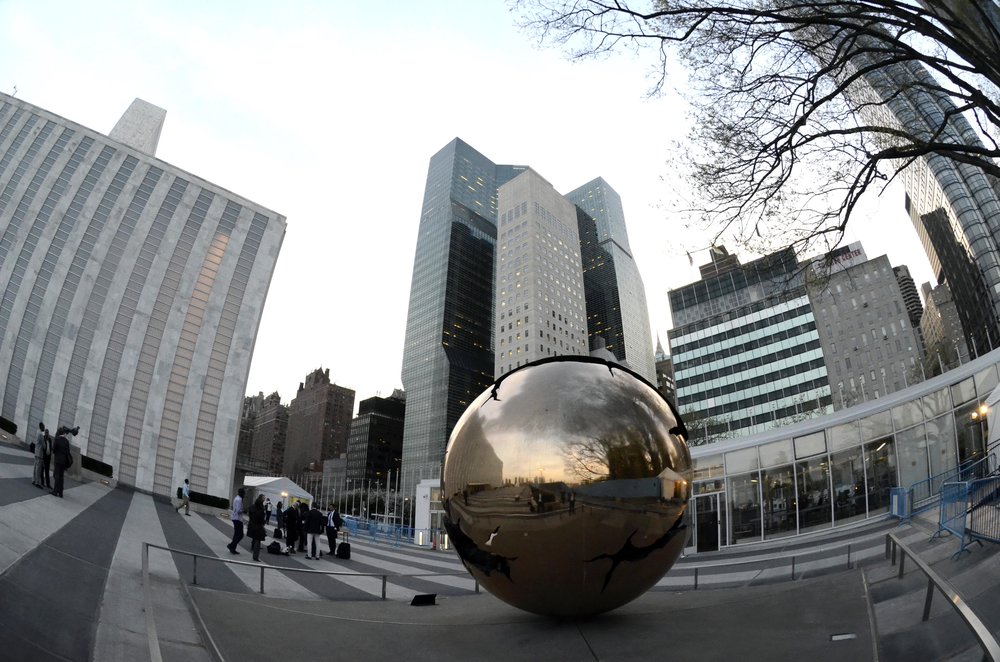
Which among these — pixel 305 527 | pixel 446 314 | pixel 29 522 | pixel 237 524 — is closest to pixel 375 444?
pixel 446 314

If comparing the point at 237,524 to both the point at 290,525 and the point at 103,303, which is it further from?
the point at 103,303

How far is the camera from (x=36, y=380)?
155ft

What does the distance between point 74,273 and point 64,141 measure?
17816 millimetres

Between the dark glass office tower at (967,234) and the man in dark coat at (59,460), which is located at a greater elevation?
the dark glass office tower at (967,234)

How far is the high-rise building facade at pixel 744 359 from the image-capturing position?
94.4 metres

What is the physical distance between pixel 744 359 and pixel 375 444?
115 m

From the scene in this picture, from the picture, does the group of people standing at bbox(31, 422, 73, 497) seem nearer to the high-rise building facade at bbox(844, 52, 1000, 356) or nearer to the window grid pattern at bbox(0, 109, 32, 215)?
the window grid pattern at bbox(0, 109, 32, 215)

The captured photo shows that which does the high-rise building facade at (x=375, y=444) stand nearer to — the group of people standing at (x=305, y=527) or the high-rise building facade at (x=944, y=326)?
the high-rise building facade at (x=944, y=326)

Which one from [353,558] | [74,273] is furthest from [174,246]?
[353,558]

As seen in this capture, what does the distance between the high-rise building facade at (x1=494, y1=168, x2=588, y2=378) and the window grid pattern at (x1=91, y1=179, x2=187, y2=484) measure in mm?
74521

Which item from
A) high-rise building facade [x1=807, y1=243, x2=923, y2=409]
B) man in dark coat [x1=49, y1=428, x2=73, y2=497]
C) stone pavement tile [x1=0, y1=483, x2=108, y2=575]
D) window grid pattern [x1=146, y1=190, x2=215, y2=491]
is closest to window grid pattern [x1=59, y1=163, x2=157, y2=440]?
window grid pattern [x1=146, y1=190, x2=215, y2=491]

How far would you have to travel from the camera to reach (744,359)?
10056 centimetres

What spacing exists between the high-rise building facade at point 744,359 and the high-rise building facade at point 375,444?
93423mm

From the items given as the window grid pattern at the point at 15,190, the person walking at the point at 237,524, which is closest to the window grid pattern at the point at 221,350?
the window grid pattern at the point at 15,190
